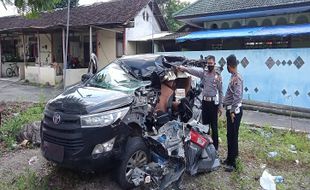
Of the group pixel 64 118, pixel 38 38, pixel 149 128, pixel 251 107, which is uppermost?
pixel 38 38

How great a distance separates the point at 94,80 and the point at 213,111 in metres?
2.16

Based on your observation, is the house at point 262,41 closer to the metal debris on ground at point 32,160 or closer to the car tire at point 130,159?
the car tire at point 130,159

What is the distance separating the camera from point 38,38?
23.7 metres

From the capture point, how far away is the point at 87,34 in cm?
2248

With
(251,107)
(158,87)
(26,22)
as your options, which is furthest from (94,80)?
(26,22)

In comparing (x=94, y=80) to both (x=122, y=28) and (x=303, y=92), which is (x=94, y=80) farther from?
(x=122, y=28)

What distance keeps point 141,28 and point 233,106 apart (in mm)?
15743

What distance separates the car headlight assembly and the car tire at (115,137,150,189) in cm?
41

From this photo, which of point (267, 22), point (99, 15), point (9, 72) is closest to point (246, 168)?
point (267, 22)

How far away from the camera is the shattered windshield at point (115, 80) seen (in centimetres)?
575

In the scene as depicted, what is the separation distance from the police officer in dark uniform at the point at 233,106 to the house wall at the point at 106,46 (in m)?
15.1

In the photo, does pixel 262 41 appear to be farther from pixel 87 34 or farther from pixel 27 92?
pixel 27 92

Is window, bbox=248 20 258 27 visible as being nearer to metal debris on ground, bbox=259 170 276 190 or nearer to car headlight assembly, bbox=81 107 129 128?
metal debris on ground, bbox=259 170 276 190

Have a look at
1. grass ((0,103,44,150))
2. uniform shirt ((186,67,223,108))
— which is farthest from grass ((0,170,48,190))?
uniform shirt ((186,67,223,108))
